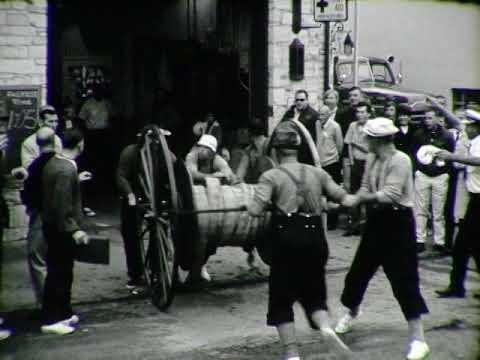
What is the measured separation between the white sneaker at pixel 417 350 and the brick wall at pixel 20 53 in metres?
5.94

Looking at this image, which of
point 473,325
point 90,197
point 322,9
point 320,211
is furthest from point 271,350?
point 90,197

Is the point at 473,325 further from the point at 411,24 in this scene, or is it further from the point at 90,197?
the point at 411,24

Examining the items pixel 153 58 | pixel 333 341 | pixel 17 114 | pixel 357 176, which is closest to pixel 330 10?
pixel 357 176

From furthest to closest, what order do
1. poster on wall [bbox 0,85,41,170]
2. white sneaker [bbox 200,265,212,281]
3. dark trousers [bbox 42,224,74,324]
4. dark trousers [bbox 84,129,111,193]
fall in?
dark trousers [bbox 84,129,111,193] < poster on wall [bbox 0,85,41,170] < white sneaker [bbox 200,265,212,281] < dark trousers [bbox 42,224,74,324]

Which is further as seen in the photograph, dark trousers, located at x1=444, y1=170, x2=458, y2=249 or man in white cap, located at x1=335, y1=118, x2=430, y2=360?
dark trousers, located at x1=444, y1=170, x2=458, y2=249

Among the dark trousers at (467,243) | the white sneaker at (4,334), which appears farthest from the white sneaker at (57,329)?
the dark trousers at (467,243)

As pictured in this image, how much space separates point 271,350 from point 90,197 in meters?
8.36

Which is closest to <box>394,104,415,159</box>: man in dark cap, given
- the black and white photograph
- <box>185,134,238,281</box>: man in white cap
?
the black and white photograph

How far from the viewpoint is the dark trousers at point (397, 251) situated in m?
7.00

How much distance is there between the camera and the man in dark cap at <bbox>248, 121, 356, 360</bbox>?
21.0 feet

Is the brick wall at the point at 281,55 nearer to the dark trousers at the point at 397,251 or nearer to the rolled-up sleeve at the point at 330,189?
the dark trousers at the point at 397,251

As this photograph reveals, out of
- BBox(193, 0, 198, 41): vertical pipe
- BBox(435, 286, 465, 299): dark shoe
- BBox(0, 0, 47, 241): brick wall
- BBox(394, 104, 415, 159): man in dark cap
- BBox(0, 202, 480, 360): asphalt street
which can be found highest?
BBox(193, 0, 198, 41): vertical pipe

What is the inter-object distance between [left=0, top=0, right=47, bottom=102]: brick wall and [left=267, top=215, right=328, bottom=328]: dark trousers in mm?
5866

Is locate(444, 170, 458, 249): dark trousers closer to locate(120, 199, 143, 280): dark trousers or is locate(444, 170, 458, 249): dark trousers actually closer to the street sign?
the street sign
